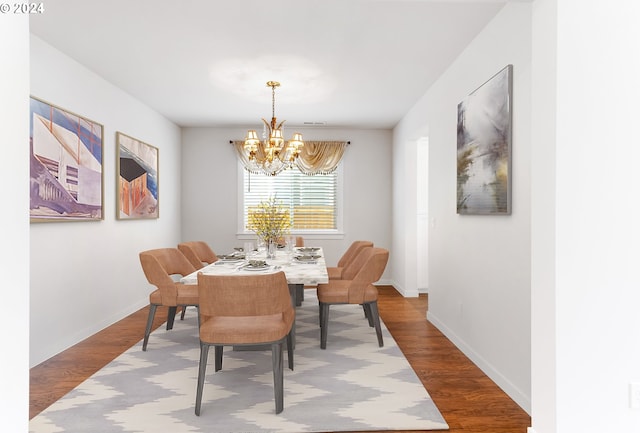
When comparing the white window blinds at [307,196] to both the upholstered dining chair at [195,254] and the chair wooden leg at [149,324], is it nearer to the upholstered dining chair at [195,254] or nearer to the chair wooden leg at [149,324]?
the upholstered dining chair at [195,254]

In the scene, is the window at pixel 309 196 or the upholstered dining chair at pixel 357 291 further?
the window at pixel 309 196

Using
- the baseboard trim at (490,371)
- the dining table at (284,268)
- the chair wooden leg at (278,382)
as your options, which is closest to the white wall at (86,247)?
the dining table at (284,268)

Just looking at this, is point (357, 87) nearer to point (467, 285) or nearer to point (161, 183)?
point (467, 285)

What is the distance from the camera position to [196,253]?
488 centimetres

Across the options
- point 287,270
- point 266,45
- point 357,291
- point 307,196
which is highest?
point 266,45

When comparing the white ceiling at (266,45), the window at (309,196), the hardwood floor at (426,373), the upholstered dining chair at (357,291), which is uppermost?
the white ceiling at (266,45)

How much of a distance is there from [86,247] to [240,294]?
98.6 inches

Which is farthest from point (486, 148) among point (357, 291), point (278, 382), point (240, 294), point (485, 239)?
point (278, 382)

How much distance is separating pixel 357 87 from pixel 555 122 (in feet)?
10.3

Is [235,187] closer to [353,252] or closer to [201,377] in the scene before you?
[353,252]

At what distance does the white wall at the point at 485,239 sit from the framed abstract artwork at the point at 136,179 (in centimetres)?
347

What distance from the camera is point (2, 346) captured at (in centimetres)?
160
